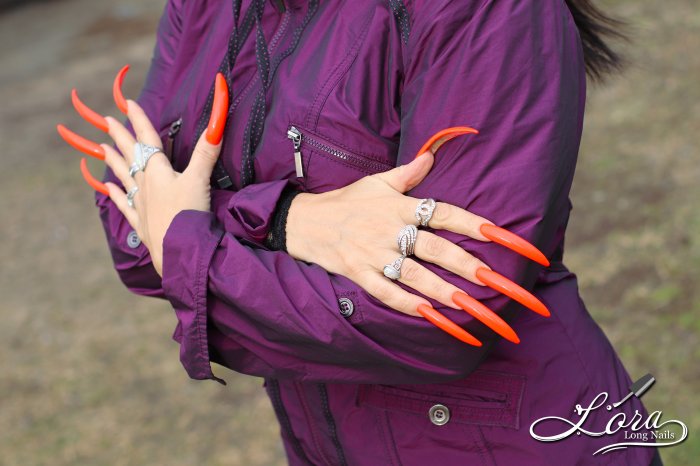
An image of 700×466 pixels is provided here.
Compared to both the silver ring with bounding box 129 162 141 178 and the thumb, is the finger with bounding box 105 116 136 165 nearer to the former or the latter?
the silver ring with bounding box 129 162 141 178

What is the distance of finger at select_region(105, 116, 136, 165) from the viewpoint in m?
1.89

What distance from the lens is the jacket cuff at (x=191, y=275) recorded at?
1546 millimetres

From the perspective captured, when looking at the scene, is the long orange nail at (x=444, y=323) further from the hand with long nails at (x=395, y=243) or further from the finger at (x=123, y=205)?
the finger at (x=123, y=205)

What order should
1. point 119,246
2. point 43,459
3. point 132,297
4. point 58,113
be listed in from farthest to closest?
point 58,113, point 132,297, point 43,459, point 119,246

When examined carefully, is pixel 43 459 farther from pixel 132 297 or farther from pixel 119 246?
pixel 119 246

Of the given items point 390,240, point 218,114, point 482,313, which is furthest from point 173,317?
point 482,313

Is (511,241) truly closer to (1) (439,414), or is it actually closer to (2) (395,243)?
(2) (395,243)

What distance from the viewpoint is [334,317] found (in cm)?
146

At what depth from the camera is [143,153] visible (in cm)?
183

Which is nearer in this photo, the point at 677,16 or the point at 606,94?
the point at 606,94

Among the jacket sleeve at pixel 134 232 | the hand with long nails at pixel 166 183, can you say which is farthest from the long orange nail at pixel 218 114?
the jacket sleeve at pixel 134 232

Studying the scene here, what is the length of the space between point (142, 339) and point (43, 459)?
0.84 meters

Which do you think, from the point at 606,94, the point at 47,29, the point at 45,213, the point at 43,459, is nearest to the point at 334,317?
the point at 43,459

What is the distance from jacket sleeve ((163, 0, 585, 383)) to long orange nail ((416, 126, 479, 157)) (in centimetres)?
1
